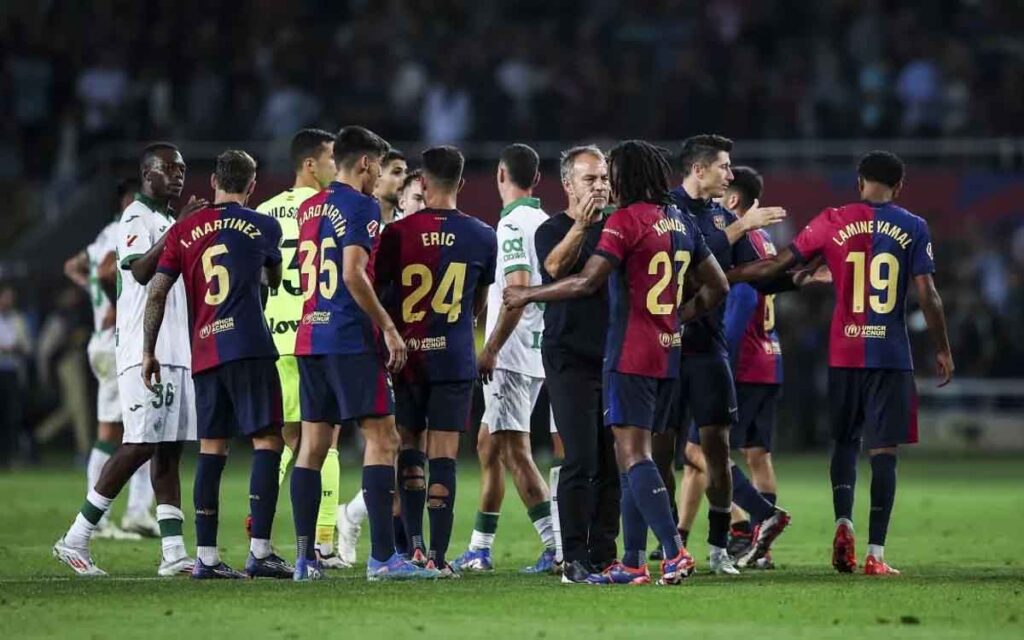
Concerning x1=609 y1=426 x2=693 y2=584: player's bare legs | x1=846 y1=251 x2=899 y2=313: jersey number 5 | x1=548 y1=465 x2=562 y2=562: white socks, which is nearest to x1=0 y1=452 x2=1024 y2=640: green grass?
x1=609 y1=426 x2=693 y2=584: player's bare legs

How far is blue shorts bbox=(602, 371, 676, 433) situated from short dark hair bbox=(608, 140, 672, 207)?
107 centimetres

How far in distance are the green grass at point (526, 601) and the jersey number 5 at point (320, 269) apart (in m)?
1.79

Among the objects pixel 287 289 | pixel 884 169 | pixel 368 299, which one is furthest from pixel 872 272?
pixel 287 289

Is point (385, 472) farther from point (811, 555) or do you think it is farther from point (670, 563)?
point (811, 555)

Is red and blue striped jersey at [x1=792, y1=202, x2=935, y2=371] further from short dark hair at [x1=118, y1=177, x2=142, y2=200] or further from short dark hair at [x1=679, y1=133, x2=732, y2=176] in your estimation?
short dark hair at [x1=118, y1=177, x2=142, y2=200]

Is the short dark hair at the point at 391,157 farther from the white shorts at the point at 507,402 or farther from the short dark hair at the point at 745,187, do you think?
the short dark hair at the point at 745,187

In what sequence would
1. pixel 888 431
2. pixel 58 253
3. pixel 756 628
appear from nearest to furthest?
pixel 756 628 → pixel 888 431 → pixel 58 253

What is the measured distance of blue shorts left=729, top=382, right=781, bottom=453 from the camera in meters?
13.6

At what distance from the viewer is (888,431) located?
12.4 meters

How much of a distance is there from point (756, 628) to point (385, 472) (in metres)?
2.92

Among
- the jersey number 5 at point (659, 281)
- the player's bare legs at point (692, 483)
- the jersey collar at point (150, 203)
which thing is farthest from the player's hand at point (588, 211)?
the jersey collar at point (150, 203)

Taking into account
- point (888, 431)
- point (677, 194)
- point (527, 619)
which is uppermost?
point (677, 194)

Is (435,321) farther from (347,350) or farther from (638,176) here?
(638,176)

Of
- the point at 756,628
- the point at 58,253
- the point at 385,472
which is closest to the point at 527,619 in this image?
the point at 756,628
